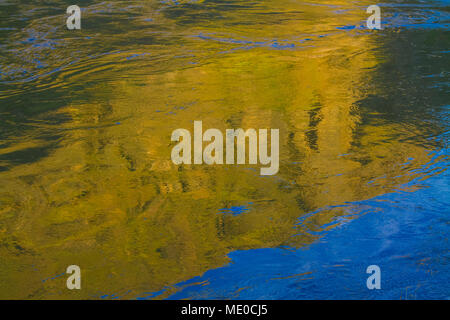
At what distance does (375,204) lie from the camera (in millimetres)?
2910

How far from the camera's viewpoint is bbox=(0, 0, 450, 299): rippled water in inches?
94.9

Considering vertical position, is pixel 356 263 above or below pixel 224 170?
below

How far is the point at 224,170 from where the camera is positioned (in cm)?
331

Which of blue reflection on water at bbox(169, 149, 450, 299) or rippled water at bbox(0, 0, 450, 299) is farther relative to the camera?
rippled water at bbox(0, 0, 450, 299)

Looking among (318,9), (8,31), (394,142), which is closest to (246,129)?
(394,142)

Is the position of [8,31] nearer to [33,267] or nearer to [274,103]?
[274,103]

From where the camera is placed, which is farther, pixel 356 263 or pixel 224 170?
pixel 224 170

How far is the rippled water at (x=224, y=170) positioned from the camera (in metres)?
2.41

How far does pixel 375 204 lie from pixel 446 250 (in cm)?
48

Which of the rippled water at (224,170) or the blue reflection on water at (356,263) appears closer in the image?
the blue reflection on water at (356,263)

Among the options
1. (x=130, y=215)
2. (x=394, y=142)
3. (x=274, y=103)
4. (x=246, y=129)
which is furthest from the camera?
(x=274, y=103)

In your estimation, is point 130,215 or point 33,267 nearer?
point 33,267
